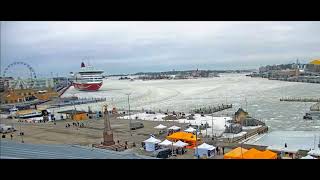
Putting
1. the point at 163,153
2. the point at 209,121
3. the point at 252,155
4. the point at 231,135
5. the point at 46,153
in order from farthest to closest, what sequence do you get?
the point at 209,121
the point at 231,135
the point at 163,153
the point at 252,155
the point at 46,153

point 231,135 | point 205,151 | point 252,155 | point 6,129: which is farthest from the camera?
point 6,129

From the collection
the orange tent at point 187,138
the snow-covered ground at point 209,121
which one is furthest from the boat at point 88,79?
the orange tent at point 187,138

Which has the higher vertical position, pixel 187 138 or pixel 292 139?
pixel 187 138

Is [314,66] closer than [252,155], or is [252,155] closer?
[252,155]

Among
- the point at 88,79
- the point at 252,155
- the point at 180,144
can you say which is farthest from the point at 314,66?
the point at 252,155

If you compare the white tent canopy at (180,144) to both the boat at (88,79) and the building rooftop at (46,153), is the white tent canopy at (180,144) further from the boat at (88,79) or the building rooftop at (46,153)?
the boat at (88,79)

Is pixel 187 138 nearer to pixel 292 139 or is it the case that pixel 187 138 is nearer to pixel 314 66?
pixel 292 139

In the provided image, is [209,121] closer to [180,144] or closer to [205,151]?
[180,144]

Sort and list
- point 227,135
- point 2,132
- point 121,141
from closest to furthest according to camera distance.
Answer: point 121,141
point 227,135
point 2,132

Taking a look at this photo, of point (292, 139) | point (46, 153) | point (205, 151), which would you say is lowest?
point (292, 139)
